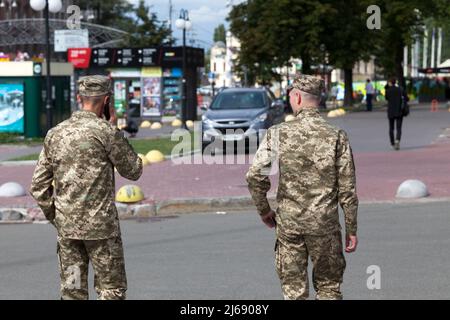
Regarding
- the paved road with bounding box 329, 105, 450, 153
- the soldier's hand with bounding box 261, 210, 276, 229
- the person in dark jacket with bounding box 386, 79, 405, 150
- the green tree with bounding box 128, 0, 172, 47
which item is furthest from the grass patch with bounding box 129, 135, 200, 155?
the green tree with bounding box 128, 0, 172, 47

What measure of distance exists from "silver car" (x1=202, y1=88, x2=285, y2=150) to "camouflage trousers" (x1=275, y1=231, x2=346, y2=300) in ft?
63.4

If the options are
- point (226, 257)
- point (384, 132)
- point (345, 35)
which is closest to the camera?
point (226, 257)

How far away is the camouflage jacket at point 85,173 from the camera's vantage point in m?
6.06

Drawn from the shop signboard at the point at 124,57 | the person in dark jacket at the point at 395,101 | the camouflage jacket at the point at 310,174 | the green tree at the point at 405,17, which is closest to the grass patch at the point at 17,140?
the person in dark jacket at the point at 395,101

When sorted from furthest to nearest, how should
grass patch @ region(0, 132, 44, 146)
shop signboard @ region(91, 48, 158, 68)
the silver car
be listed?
1. shop signboard @ region(91, 48, 158, 68)
2. grass patch @ region(0, 132, 44, 146)
3. the silver car

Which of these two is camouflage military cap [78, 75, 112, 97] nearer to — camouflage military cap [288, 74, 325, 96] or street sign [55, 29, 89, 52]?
camouflage military cap [288, 74, 325, 96]

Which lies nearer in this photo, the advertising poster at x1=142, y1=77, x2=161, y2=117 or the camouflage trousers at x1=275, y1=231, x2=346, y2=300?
the camouflage trousers at x1=275, y1=231, x2=346, y2=300

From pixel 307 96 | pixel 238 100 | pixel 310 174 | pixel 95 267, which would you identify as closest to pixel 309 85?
pixel 307 96

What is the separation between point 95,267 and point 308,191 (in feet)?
4.76

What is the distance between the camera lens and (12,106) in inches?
1233

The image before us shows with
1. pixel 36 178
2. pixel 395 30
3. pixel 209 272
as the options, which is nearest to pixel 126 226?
pixel 209 272

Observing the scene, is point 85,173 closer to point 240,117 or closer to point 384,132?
point 240,117

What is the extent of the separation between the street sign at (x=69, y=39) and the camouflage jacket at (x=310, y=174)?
45.2m

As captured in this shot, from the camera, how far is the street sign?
5038 cm
